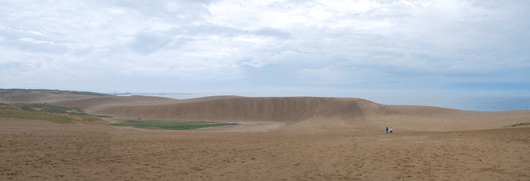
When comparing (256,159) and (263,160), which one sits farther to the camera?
(256,159)

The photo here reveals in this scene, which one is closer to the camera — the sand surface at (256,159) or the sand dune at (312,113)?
the sand surface at (256,159)

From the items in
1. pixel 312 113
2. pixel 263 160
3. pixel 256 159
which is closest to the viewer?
pixel 263 160

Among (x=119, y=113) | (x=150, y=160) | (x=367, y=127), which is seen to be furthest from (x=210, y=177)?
(x=119, y=113)

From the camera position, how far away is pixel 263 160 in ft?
40.8

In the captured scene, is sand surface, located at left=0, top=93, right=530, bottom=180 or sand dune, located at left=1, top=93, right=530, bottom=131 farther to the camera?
sand dune, located at left=1, top=93, right=530, bottom=131

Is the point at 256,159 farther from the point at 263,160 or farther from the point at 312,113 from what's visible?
the point at 312,113

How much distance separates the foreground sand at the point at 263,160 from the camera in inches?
380

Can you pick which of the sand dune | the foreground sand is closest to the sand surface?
the foreground sand

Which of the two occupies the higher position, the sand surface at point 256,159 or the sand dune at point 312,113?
the sand dune at point 312,113

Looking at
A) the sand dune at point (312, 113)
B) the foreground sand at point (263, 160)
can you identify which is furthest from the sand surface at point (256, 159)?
the sand dune at point (312, 113)

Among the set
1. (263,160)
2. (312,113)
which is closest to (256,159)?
(263,160)

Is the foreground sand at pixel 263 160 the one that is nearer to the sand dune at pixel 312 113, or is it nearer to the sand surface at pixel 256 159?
the sand surface at pixel 256 159

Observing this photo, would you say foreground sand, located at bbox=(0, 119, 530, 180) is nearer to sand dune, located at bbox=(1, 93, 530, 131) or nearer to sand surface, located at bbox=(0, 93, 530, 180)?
sand surface, located at bbox=(0, 93, 530, 180)

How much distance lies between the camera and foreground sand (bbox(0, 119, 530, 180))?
965 cm
